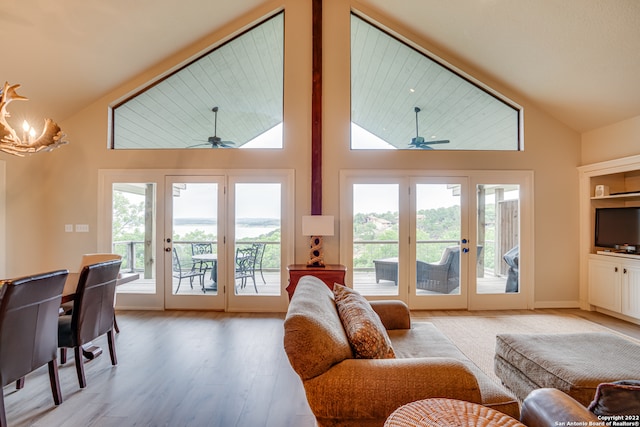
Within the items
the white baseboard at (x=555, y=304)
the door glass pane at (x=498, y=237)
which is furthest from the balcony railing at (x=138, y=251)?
the white baseboard at (x=555, y=304)

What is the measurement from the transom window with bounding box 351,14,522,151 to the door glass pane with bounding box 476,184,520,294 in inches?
27.6

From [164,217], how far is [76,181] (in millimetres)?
1397

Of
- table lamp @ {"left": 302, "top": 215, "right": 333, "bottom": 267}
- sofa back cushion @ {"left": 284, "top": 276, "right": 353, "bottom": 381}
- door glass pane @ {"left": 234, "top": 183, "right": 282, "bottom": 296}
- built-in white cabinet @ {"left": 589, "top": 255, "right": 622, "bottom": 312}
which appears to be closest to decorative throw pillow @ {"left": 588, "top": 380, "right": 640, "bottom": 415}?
sofa back cushion @ {"left": 284, "top": 276, "right": 353, "bottom": 381}

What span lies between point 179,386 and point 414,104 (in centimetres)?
456

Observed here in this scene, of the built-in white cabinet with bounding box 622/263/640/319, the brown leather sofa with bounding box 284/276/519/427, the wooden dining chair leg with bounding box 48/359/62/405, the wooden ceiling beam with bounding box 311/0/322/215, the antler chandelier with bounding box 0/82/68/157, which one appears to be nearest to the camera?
the brown leather sofa with bounding box 284/276/519/427

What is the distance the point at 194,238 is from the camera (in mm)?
4496

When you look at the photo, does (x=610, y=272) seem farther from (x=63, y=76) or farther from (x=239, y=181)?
(x=63, y=76)

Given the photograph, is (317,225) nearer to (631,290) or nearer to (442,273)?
(442,273)

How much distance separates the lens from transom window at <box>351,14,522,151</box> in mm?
4523

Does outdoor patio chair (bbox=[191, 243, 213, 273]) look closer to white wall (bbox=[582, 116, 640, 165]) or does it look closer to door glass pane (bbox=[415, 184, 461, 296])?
door glass pane (bbox=[415, 184, 461, 296])

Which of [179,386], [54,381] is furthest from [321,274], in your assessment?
[54,381]

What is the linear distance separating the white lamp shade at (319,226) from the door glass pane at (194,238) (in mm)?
1503

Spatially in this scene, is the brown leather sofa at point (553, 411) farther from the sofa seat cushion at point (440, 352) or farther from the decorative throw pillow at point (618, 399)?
the sofa seat cushion at point (440, 352)

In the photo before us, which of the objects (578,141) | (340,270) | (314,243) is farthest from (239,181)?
(578,141)
